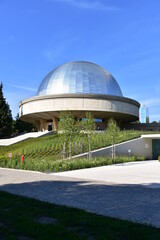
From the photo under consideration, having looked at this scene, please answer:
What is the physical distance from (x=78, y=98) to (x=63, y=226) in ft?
135

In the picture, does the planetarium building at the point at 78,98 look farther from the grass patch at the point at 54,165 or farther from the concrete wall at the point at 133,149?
the grass patch at the point at 54,165

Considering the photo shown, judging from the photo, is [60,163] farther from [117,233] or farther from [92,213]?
[117,233]

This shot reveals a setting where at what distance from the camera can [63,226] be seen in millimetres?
4641

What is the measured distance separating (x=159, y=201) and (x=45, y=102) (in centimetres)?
4051

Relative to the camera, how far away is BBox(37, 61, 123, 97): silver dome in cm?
4903

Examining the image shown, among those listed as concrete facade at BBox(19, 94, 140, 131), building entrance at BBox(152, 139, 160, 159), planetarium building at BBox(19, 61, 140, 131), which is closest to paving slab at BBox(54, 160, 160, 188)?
building entrance at BBox(152, 139, 160, 159)

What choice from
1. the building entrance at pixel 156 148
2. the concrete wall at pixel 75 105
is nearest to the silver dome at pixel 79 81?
the concrete wall at pixel 75 105

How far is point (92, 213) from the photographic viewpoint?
→ 579 centimetres

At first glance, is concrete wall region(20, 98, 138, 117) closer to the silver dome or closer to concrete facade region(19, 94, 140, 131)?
concrete facade region(19, 94, 140, 131)

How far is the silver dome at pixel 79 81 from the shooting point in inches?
1930

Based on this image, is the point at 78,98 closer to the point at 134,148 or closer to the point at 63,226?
the point at 134,148

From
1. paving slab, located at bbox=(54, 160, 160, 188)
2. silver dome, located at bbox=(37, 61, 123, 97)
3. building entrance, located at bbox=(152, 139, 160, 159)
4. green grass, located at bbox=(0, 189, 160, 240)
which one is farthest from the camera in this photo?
silver dome, located at bbox=(37, 61, 123, 97)

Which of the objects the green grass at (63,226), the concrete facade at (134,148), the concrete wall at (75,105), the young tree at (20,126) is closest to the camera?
the green grass at (63,226)

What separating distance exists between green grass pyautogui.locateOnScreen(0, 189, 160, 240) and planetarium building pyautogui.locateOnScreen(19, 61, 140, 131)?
127 feet
